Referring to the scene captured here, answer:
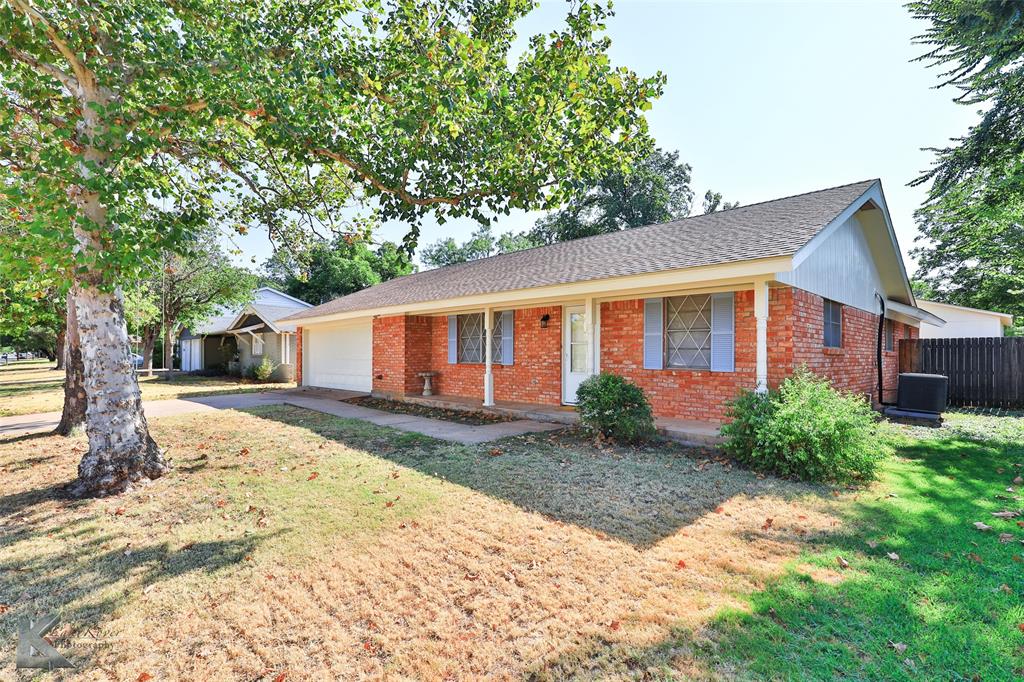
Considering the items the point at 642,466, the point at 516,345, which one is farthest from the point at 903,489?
the point at 516,345

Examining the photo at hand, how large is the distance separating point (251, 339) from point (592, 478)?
23.6 metres

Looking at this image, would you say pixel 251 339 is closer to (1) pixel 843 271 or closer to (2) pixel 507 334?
(2) pixel 507 334

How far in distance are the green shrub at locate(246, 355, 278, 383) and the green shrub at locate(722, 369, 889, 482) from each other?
2054 cm

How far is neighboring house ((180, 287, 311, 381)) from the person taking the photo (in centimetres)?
2108

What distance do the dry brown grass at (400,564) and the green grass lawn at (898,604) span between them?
0.76ft

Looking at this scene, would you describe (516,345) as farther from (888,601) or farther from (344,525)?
(888,601)

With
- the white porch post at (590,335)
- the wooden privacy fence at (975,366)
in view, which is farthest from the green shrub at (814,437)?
the wooden privacy fence at (975,366)

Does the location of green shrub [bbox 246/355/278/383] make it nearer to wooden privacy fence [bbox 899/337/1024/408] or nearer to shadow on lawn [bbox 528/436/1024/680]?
shadow on lawn [bbox 528/436/1024/680]

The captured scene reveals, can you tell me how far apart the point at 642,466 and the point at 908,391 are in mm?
7330

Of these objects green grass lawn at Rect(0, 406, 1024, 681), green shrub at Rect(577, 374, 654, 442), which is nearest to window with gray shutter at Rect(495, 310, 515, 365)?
green shrub at Rect(577, 374, 654, 442)

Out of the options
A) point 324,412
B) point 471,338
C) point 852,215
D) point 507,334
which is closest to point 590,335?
point 507,334

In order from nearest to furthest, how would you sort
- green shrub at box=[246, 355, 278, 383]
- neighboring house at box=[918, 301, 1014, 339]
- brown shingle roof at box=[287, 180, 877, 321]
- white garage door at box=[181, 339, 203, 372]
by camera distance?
brown shingle roof at box=[287, 180, 877, 321] → neighboring house at box=[918, 301, 1014, 339] → green shrub at box=[246, 355, 278, 383] → white garage door at box=[181, 339, 203, 372]

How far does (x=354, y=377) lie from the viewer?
15.7 metres

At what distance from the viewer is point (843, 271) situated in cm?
899
